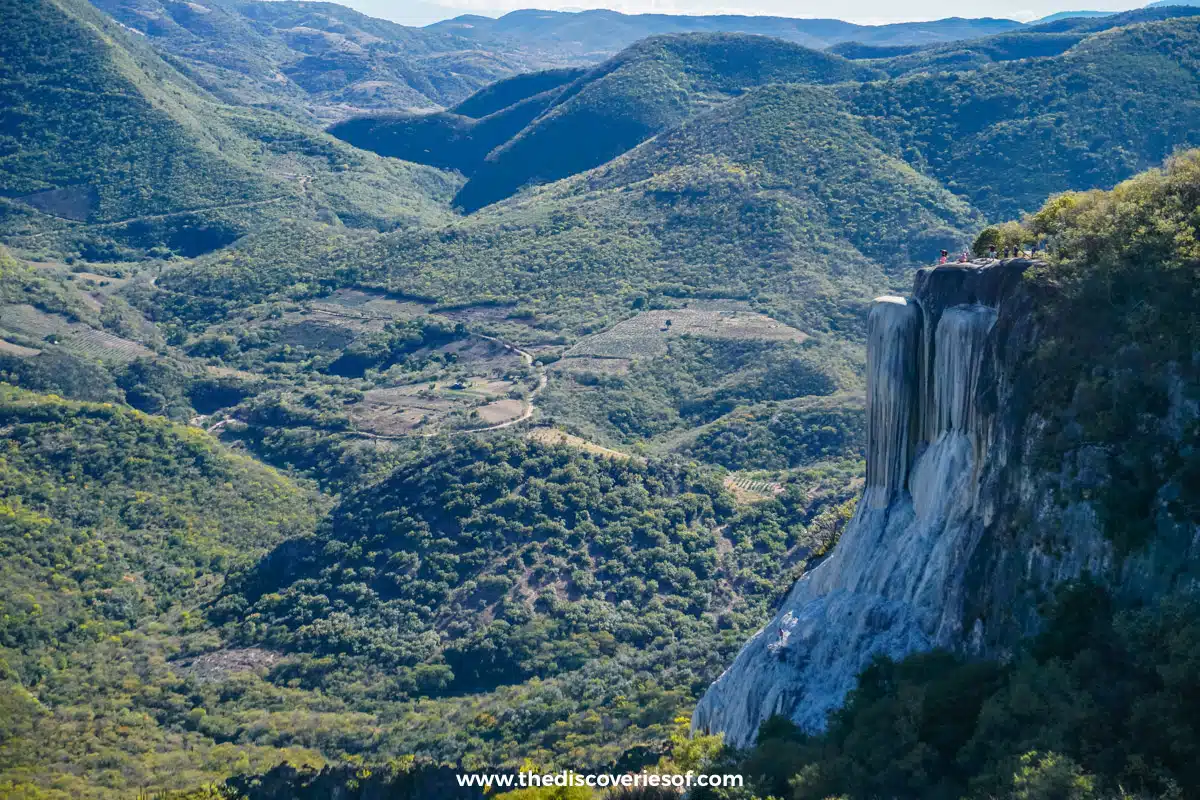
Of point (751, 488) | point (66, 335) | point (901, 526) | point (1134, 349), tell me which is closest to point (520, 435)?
point (751, 488)

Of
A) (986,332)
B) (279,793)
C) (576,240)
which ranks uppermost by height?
(986,332)

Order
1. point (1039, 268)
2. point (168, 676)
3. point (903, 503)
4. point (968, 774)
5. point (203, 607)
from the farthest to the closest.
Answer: point (203, 607) → point (168, 676) → point (903, 503) → point (1039, 268) → point (968, 774)

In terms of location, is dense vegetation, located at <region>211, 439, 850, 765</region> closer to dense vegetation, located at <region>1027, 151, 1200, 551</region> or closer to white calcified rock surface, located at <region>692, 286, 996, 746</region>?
white calcified rock surface, located at <region>692, 286, 996, 746</region>

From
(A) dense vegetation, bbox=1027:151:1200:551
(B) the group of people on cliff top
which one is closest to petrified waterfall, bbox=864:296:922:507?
(B) the group of people on cliff top

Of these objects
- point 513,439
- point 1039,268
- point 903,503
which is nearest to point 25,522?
point 513,439

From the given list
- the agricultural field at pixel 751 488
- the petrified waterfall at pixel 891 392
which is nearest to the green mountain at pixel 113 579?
the agricultural field at pixel 751 488

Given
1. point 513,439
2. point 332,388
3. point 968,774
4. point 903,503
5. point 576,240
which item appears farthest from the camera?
point 576,240

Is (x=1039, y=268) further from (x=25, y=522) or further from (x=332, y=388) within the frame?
(x=332, y=388)
